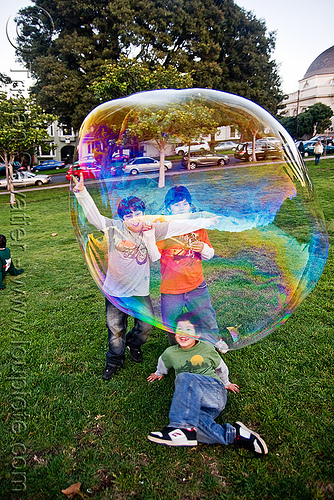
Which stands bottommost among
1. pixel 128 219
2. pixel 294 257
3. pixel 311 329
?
pixel 311 329

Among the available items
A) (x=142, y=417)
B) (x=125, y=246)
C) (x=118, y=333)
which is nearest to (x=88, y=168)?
(x=125, y=246)

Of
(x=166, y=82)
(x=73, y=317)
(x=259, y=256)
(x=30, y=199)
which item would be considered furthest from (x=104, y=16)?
(x=259, y=256)

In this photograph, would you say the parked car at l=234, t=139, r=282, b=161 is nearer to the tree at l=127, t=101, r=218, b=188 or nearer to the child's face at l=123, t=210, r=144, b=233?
the tree at l=127, t=101, r=218, b=188

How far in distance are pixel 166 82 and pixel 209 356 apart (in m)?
15.8

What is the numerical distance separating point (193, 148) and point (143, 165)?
41 cm

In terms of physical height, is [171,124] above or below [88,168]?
above

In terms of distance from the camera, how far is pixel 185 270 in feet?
8.39

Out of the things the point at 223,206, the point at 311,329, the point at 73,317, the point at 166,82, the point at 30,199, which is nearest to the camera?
the point at 223,206

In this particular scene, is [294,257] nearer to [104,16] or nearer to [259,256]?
[259,256]

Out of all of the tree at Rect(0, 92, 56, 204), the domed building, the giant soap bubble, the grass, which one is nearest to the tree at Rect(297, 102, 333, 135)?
the domed building

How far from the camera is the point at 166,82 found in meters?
16.1

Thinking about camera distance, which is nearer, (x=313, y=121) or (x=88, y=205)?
(x=88, y=205)

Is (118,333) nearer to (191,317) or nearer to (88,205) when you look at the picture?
(191,317)

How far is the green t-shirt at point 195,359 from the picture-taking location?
110 inches
